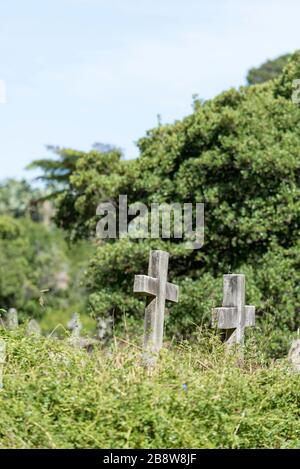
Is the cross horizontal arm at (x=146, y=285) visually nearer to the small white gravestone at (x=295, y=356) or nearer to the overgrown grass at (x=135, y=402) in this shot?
the small white gravestone at (x=295, y=356)

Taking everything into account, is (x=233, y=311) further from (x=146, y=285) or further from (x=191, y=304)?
(x=191, y=304)

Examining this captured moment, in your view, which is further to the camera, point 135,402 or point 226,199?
point 226,199

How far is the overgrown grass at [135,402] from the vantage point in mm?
6410

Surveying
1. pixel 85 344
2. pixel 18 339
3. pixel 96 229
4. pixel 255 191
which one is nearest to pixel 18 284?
pixel 96 229

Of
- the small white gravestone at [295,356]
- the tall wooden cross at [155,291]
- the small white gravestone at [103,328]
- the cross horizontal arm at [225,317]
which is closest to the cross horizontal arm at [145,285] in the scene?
the tall wooden cross at [155,291]

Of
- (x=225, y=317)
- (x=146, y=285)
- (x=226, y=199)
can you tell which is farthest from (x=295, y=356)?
(x=226, y=199)

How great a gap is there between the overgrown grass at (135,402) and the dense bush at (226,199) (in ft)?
18.4

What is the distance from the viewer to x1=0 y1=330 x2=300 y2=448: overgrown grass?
6.41m

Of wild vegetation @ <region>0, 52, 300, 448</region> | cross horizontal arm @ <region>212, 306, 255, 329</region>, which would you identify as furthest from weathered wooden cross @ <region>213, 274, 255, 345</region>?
wild vegetation @ <region>0, 52, 300, 448</region>

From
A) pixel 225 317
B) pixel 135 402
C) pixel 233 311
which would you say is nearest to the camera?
pixel 135 402

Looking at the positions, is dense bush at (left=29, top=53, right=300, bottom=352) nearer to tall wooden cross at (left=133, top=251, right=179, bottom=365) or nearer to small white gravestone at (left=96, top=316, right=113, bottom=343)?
small white gravestone at (left=96, top=316, right=113, bottom=343)

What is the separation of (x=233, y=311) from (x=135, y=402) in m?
3.47

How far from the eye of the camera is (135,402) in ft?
21.6

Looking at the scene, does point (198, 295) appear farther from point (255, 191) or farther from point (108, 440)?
point (108, 440)
